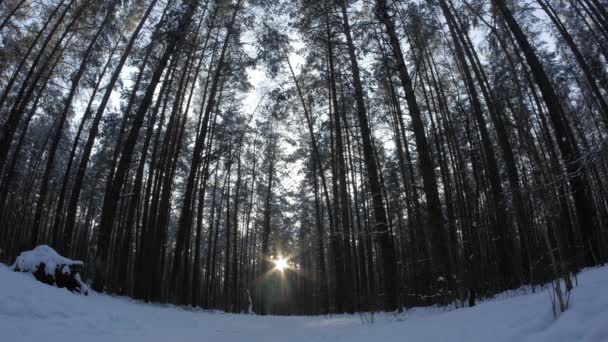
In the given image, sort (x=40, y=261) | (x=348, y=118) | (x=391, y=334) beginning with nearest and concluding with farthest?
(x=391, y=334) < (x=40, y=261) < (x=348, y=118)

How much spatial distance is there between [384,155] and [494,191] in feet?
30.5

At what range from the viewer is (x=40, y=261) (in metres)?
5.53

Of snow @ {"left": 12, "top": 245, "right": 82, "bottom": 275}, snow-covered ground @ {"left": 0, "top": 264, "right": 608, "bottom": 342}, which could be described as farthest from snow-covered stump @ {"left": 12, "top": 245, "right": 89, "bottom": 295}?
snow-covered ground @ {"left": 0, "top": 264, "right": 608, "bottom": 342}

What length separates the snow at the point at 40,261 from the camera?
5434 millimetres

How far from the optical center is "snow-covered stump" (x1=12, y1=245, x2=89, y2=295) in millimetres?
5426

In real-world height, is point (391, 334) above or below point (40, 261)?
below

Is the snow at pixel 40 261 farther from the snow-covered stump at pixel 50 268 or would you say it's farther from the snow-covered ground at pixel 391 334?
the snow-covered ground at pixel 391 334

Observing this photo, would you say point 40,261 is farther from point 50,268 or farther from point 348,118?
point 348,118

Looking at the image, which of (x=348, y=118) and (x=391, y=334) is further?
(x=348, y=118)

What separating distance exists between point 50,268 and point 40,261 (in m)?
0.21

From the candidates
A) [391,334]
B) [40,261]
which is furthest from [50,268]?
[391,334]

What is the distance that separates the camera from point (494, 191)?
883cm

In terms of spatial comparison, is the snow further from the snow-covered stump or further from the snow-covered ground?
the snow-covered ground

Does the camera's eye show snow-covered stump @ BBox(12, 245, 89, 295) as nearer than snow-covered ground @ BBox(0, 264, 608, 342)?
No
